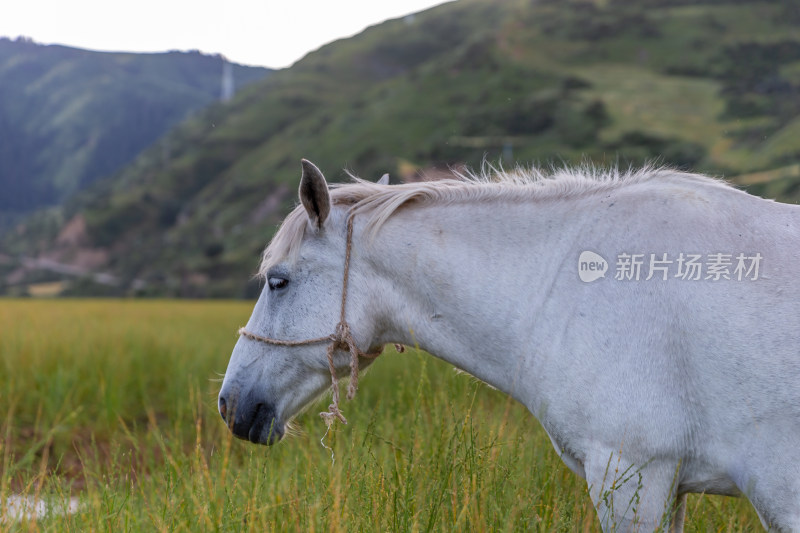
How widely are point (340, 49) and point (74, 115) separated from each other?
58553mm

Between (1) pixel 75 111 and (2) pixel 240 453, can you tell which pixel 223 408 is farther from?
(1) pixel 75 111

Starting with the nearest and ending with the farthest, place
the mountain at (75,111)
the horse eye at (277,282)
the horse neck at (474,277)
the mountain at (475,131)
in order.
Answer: the horse neck at (474,277) < the horse eye at (277,282) < the mountain at (475,131) < the mountain at (75,111)

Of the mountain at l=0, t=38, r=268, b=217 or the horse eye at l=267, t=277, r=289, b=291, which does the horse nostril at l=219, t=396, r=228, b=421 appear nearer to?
the horse eye at l=267, t=277, r=289, b=291

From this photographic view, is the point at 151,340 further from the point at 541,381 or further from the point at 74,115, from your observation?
the point at 74,115

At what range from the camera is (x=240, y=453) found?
5305 mm

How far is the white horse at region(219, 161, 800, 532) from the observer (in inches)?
82.6

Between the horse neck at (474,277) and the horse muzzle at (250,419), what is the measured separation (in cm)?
68

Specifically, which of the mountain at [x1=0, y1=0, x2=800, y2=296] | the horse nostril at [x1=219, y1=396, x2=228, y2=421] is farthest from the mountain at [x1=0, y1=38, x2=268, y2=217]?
the horse nostril at [x1=219, y1=396, x2=228, y2=421]

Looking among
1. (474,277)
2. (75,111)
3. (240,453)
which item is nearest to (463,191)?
(474,277)

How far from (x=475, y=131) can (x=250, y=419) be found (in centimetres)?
6403

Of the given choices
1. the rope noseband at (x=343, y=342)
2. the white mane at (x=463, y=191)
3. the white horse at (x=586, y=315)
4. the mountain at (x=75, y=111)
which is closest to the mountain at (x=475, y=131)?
the mountain at (x=75, y=111)

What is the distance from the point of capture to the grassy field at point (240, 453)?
2.55 metres

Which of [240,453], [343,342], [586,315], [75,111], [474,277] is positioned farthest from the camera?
[75,111]

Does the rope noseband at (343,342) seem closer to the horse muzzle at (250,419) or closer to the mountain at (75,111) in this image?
the horse muzzle at (250,419)
